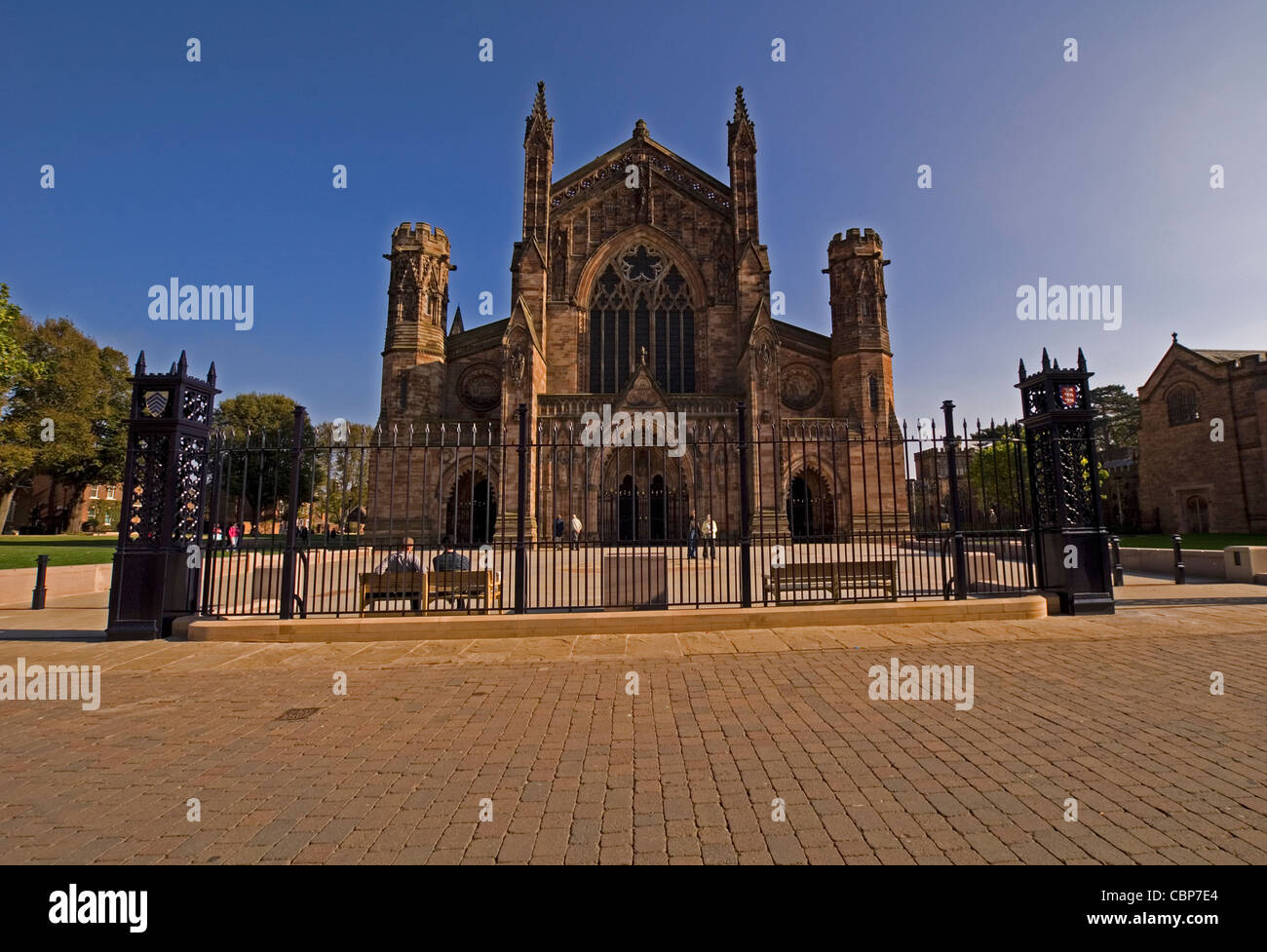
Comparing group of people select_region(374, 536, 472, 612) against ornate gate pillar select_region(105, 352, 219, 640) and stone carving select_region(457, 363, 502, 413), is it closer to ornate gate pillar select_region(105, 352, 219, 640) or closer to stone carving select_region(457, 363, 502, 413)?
ornate gate pillar select_region(105, 352, 219, 640)

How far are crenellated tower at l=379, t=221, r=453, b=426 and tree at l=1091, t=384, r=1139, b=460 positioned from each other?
59.2m

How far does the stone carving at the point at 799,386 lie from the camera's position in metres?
31.3

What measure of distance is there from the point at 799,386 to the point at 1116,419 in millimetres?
53407

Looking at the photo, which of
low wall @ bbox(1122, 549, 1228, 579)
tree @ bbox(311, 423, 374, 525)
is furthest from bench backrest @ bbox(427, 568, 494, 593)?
low wall @ bbox(1122, 549, 1228, 579)

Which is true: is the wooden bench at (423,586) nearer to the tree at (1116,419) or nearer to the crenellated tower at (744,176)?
the crenellated tower at (744,176)

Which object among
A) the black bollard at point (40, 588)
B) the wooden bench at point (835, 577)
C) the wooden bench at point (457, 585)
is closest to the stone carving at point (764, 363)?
the wooden bench at point (835, 577)

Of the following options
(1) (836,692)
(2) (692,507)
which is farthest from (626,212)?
(1) (836,692)

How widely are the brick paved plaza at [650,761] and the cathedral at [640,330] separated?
21009 mm

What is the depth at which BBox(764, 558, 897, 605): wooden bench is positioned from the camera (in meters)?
9.42

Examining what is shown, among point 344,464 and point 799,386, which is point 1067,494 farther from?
point 799,386

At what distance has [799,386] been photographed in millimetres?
31562

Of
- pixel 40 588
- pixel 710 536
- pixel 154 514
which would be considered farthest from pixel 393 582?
pixel 710 536

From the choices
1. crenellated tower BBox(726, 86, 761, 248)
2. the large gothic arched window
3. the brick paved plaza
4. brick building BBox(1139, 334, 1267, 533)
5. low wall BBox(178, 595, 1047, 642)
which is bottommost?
the brick paved plaza

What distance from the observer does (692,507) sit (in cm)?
2439
